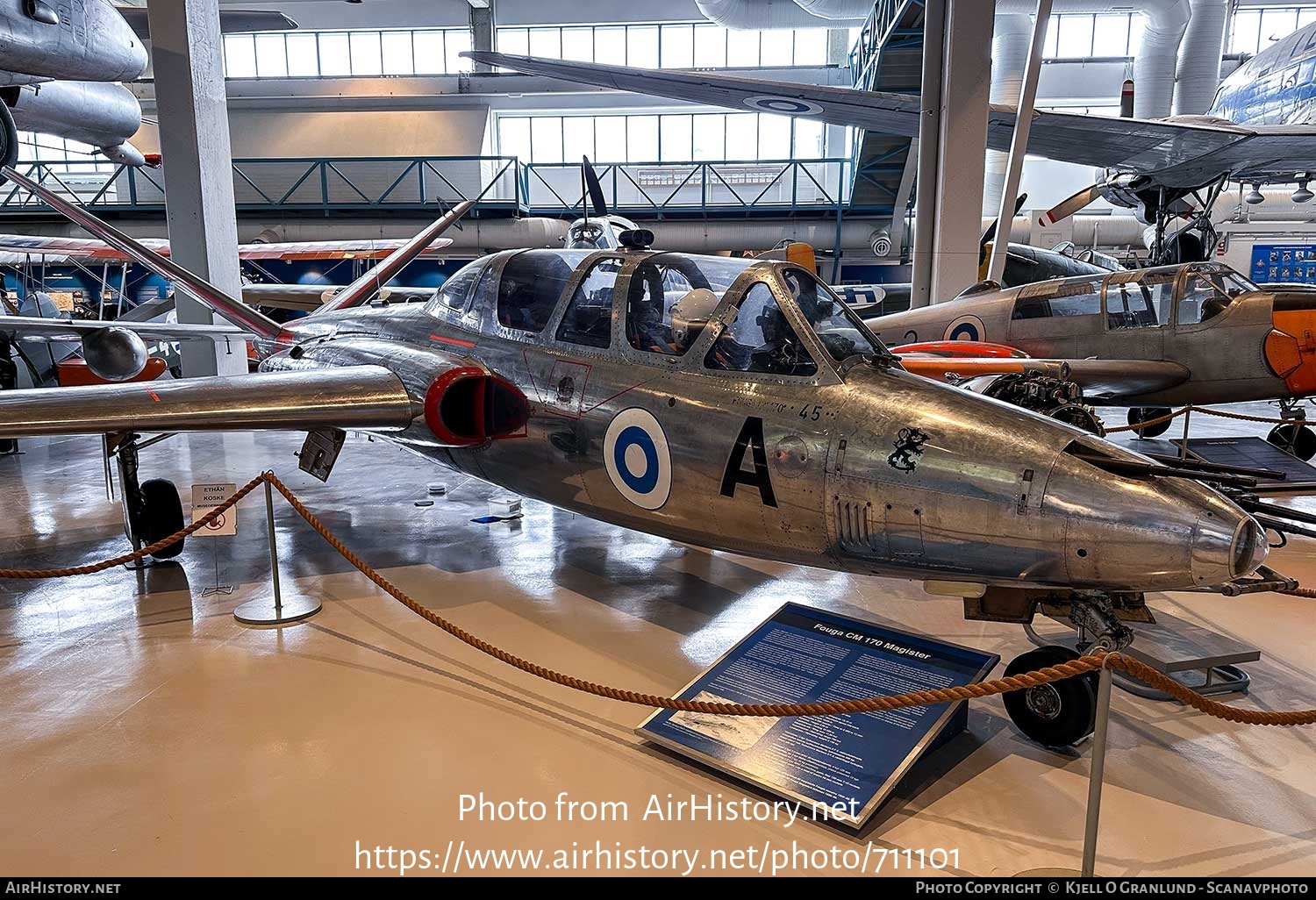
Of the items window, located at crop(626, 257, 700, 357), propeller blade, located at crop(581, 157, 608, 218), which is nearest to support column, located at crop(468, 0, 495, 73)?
propeller blade, located at crop(581, 157, 608, 218)

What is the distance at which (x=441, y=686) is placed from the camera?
4555 millimetres

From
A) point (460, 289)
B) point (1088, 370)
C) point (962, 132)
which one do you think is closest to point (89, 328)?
point (460, 289)

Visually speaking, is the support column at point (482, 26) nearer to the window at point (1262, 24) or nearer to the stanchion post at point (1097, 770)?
the window at point (1262, 24)

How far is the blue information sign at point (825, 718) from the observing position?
11.2 feet

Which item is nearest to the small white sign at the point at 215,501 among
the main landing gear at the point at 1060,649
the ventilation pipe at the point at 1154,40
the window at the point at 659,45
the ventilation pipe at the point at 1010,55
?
the main landing gear at the point at 1060,649

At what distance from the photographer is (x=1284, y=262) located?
21.6 m

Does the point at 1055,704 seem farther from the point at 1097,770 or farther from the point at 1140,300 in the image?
the point at 1140,300

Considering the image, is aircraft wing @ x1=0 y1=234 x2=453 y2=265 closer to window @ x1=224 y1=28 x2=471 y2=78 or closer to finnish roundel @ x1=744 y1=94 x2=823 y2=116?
finnish roundel @ x1=744 y1=94 x2=823 y2=116

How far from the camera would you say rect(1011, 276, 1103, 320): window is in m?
10.1

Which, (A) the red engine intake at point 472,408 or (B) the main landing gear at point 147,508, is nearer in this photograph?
(A) the red engine intake at point 472,408

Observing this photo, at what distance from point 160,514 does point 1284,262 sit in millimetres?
25499

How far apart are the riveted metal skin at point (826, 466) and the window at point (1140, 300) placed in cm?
687

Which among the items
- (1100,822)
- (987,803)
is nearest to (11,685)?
(987,803)
